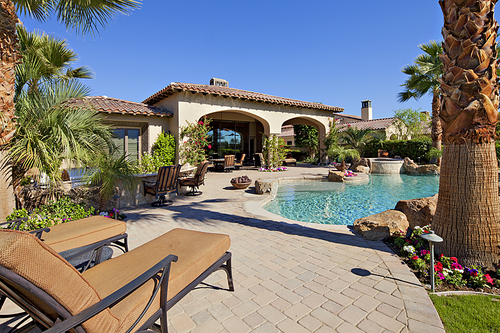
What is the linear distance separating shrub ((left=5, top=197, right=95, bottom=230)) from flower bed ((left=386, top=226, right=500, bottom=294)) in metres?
5.11

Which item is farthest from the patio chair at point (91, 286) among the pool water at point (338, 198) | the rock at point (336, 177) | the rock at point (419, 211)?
the rock at point (336, 177)

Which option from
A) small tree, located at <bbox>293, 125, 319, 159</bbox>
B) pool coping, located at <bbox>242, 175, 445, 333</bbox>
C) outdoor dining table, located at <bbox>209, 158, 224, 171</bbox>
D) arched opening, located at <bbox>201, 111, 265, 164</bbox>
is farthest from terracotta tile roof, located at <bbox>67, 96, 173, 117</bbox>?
small tree, located at <bbox>293, 125, 319, 159</bbox>

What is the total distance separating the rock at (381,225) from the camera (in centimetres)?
415

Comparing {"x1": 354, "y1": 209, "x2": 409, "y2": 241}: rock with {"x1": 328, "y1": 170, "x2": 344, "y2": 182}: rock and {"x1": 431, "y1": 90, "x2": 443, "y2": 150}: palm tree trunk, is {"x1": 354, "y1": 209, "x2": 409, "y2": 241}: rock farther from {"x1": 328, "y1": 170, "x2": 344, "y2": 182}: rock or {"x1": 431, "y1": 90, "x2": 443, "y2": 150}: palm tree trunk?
{"x1": 431, "y1": 90, "x2": 443, "y2": 150}: palm tree trunk

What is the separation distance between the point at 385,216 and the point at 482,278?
173 centimetres

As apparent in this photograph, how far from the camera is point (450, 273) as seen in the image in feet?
9.86

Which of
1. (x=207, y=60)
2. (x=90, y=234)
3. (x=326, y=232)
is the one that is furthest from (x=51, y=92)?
(x=207, y=60)

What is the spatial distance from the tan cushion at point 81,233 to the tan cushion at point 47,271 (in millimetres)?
1689

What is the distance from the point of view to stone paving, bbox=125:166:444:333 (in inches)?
86.4

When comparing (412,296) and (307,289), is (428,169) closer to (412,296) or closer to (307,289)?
(412,296)

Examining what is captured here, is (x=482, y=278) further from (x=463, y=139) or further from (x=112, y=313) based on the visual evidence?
(x=112, y=313)

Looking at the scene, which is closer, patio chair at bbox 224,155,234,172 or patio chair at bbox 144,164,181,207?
patio chair at bbox 144,164,181,207

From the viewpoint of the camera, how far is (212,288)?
2781 millimetres

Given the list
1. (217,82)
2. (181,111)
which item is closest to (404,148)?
(217,82)
